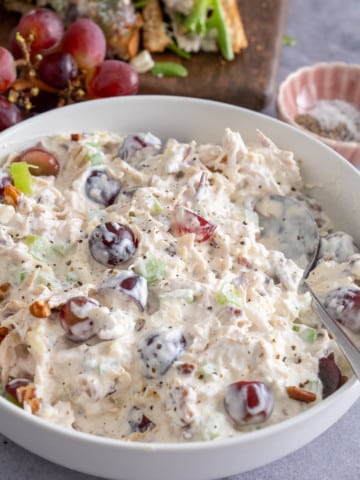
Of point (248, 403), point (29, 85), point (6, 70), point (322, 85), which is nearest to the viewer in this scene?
point (248, 403)

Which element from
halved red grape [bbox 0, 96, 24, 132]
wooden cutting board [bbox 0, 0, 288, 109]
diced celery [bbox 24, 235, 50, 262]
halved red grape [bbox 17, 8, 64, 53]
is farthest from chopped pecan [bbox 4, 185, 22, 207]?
wooden cutting board [bbox 0, 0, 288, 109]

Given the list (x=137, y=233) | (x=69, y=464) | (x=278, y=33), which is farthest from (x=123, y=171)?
(x=278, y=33)

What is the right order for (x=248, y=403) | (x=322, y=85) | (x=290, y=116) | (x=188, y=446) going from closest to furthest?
(x=188, y=446) < (x=248, y=403) < (x=290, y=116) < (x=322, y=85)

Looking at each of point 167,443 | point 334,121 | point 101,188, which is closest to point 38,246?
point 101,188

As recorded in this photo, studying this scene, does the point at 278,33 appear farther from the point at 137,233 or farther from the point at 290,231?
the point at 137,233

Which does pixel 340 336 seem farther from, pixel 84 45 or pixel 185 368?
pixel 84 45

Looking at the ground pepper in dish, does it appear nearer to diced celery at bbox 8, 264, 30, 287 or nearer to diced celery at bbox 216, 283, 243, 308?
diced celery at bbox 216, 283, 243, 308

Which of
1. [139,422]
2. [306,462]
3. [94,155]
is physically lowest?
[306,462]
